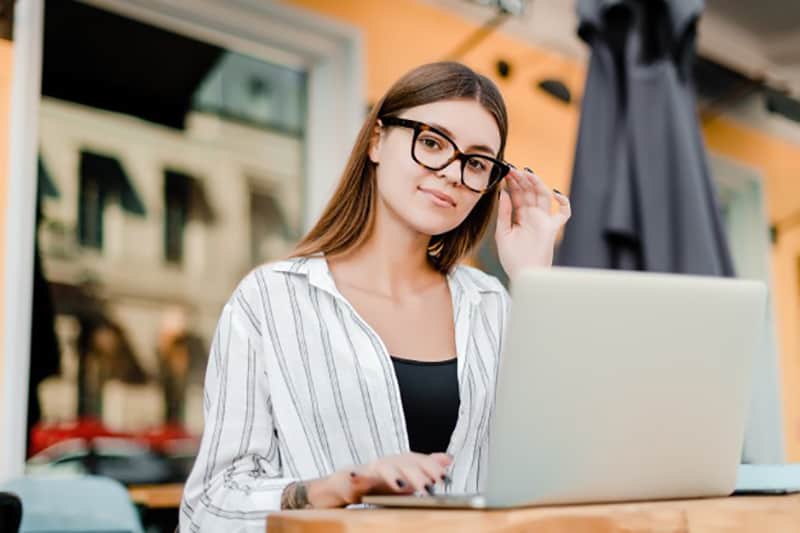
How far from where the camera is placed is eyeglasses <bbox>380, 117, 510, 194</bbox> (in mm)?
1425

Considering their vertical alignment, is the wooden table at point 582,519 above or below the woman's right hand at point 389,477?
below

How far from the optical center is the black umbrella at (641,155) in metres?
2.52

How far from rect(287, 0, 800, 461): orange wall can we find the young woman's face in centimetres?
140

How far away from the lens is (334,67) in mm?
3350

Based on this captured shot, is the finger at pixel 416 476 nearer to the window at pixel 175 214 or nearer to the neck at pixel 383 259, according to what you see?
the neck at pixel 383 259

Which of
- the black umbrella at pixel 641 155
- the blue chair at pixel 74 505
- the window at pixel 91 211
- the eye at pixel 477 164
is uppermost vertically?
the window at pixel 91 211

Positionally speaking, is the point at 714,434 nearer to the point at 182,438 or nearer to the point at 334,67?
the point at 334,67

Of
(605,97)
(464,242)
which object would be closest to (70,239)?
(605,97)

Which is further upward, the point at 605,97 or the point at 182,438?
the point at 605,97

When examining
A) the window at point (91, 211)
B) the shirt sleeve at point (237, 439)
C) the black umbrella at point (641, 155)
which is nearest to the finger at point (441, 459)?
the shirt sleeve at point (237, 439)

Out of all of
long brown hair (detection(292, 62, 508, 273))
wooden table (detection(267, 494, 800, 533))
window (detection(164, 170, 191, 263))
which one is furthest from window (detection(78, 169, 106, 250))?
wooden table (detection(267, 494, 800, 533))

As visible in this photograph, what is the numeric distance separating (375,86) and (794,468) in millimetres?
2307

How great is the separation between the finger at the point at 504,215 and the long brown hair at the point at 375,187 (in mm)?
52

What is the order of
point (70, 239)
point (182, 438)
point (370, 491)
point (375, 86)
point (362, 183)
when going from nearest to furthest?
1. point (370, 491)
2. point (362, 183)
3. point (375, 86)
4. point (70, 239)
5. point (182, 438)
